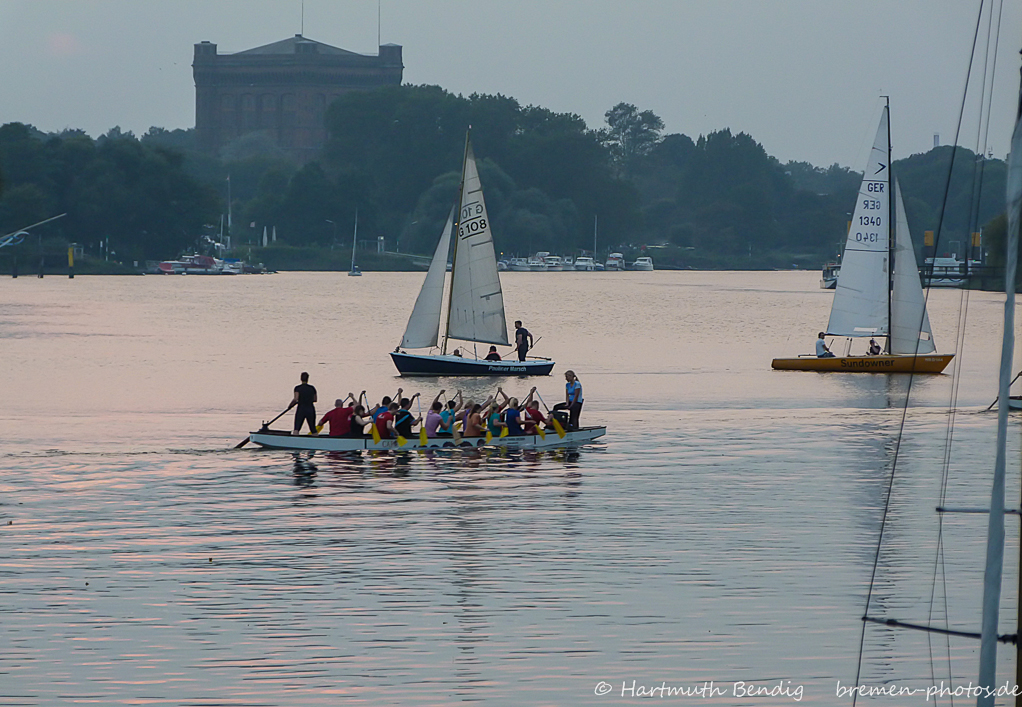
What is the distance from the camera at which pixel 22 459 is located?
42000mm

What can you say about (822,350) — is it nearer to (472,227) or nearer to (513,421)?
(472,227)

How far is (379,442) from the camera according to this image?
4075 centimetres

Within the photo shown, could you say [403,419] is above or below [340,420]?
above

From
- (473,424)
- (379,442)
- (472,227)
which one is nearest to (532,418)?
(473,424)

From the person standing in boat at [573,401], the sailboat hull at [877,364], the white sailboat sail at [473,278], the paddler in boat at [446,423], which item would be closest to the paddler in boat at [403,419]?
the paddler in boat at [446,423]

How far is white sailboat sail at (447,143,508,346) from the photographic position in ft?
210

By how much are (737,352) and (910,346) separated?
29900 mm

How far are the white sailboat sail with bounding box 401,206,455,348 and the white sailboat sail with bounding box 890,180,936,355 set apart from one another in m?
19.7

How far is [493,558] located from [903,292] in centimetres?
4188

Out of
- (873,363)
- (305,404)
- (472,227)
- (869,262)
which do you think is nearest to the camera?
(305,404)

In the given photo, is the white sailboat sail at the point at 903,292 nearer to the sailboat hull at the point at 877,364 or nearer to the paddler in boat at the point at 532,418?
the sailboat hull at the point at 877,364

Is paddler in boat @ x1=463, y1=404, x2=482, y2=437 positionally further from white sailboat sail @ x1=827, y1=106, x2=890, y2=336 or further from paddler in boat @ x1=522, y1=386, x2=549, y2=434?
white sailboat sail @ x1=827, y1=106, x2=890, y2=336

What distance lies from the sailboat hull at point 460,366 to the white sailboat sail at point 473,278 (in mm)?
1518

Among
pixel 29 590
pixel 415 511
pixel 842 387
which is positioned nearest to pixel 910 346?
pixel 842 387
